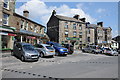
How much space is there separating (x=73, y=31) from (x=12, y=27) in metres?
24.7

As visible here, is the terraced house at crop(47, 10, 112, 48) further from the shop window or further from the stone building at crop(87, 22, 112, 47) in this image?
the shop window

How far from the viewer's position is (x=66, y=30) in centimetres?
3891

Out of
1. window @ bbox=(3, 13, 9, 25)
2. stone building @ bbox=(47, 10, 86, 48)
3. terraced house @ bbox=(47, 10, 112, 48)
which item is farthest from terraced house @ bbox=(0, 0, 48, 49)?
terraced house @ bbox=(47, 10, 112, 48)

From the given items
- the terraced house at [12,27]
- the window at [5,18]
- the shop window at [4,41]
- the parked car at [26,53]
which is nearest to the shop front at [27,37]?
the terraced house at [12,27]

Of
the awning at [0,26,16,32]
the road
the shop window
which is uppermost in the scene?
the awning at [0,26,16,32]

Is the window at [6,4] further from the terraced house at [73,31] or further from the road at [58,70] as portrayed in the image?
the terraced house at [73,31]

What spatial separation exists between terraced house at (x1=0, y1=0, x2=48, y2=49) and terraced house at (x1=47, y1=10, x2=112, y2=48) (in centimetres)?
1445

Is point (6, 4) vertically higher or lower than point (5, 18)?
higher

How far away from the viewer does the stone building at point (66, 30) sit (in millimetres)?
37875

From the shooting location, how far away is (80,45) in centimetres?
4181

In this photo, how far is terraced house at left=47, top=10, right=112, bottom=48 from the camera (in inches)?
1500

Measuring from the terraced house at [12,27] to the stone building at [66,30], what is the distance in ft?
46.6

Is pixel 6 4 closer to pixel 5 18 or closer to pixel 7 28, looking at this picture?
pixel 5 18

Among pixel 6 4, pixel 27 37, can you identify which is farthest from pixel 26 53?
pixel 27 37
